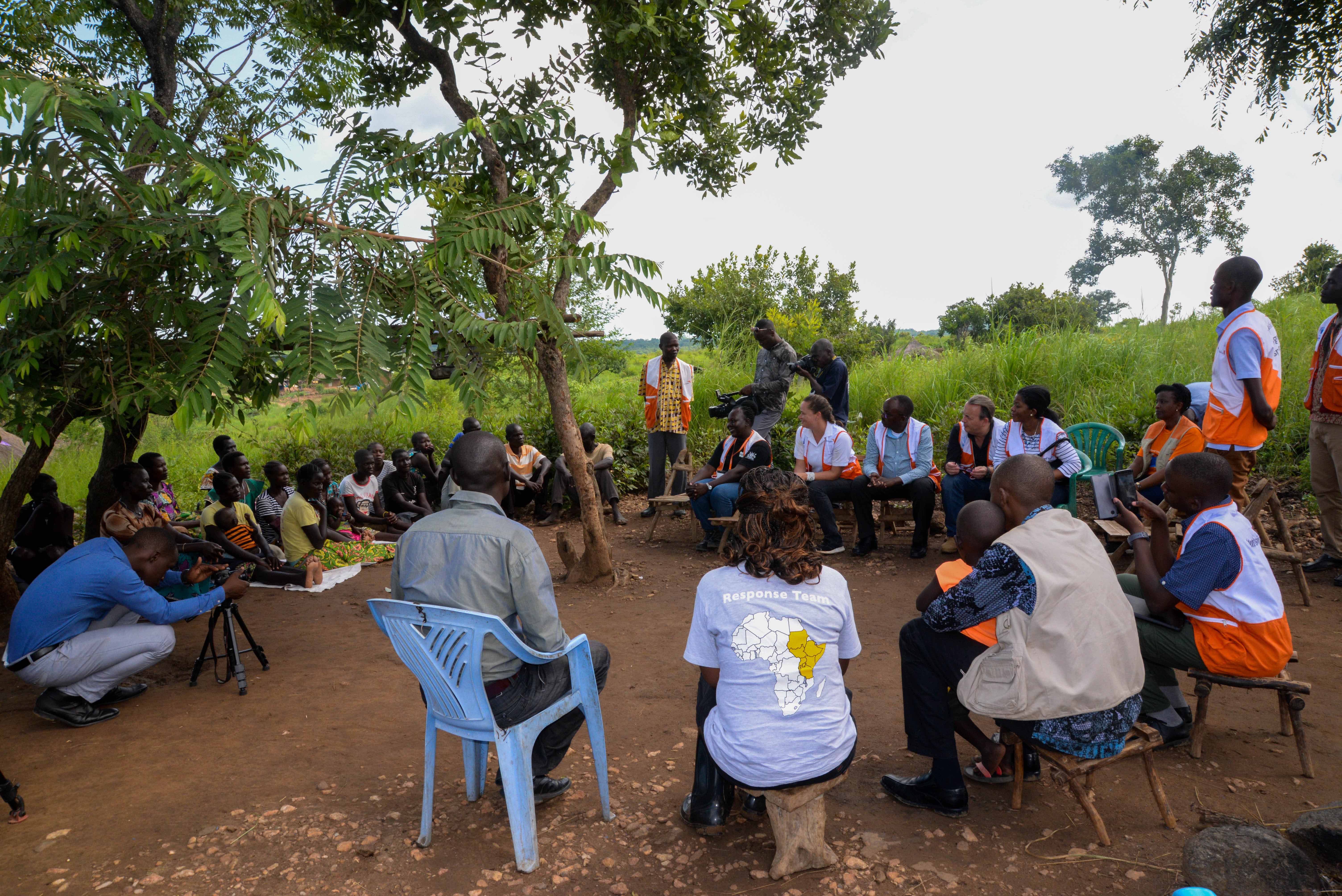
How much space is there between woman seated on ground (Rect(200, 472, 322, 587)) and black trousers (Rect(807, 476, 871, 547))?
4697 millimetres

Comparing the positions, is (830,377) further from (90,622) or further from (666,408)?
(90,622)

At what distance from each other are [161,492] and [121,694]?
301 centimetres

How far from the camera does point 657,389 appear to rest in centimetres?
964

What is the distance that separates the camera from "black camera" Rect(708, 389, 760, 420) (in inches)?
360

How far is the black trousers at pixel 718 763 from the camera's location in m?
2.84

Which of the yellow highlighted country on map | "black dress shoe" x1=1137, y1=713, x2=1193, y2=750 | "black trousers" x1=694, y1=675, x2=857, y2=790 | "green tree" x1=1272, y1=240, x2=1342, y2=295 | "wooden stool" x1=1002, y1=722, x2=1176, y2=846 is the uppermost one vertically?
"green tree" x1=1272, y1=240, x2=1342, y2=295

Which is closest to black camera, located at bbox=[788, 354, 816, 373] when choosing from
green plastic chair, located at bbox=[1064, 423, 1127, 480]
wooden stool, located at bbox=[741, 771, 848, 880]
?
green plastic chair, located at bbox=[1064, 423, 1127, 480]

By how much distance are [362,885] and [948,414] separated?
345 inches

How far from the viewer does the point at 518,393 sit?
500 centimetres

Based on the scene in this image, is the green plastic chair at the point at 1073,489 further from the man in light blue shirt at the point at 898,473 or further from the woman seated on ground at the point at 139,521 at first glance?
the woman seated on ground at the point at 139,521

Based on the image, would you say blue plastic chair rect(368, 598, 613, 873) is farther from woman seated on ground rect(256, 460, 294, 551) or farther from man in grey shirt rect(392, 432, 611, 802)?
woman seated on ground rect(256, 460, 294, 551)

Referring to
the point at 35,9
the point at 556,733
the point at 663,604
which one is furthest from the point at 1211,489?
the point at 35,9

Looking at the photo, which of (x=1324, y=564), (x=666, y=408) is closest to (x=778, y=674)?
(x=1324, y=564)

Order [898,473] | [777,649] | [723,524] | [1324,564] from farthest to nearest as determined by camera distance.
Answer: [723,524] < [898,473] < [1324,564] < [777,649]
